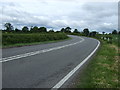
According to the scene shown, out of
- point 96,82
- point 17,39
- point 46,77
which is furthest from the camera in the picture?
point 17,39

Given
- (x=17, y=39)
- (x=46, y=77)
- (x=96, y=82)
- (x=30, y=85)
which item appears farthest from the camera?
(x=17, y=39)

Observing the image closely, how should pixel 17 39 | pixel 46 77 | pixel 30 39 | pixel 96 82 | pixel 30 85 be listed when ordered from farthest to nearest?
pixel 30 39, pixel 17 39, pixel 46 77, pixel 96 82, pixel 30 85

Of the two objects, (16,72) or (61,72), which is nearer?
(16,72)

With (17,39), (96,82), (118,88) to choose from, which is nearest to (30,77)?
(96,82)

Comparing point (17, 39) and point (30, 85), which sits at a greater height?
point (17, 39)

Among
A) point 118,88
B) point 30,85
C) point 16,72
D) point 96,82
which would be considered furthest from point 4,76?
point 118,88

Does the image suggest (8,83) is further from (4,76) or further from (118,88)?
(118,88)

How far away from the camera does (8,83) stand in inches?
190

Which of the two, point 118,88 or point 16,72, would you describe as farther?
point 16,72

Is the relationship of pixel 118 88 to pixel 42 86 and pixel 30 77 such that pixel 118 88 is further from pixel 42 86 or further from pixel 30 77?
pixel 30 77

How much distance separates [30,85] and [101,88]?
7.51 feet

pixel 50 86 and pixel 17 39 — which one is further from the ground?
pixel 17 39

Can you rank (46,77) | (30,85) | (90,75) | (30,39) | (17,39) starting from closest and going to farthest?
1. (30,85)
2. (46,77)
3. (90,75)
4. (17,39)
5. (30,39)

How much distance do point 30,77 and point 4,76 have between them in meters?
0.93
